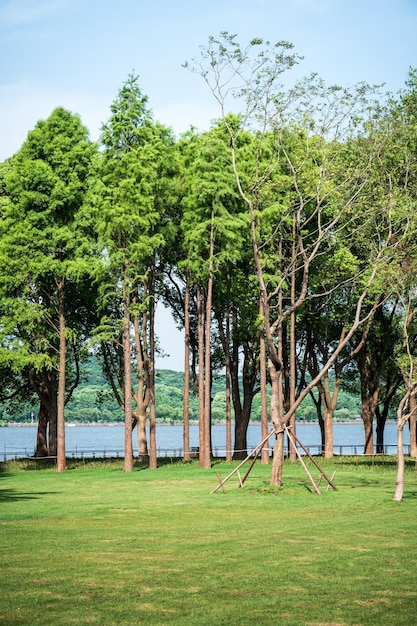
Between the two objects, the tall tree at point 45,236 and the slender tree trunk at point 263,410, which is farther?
the slender tree trunk at point 263,410

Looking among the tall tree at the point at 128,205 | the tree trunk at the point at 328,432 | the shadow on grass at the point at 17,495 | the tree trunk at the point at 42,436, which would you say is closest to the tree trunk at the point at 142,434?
the tall tree at the point at 128,205

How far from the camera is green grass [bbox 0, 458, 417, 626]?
38.3 feet

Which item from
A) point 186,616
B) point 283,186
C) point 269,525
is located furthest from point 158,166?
point 186,616

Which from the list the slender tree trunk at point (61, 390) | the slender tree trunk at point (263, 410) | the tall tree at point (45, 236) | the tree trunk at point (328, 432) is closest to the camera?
the slender tree trunk at point (61, 390)

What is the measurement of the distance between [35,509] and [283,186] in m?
17.6

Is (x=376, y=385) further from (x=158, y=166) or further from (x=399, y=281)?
(x=399, y=281)

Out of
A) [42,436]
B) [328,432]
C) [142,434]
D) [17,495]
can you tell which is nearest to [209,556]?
[17,495]

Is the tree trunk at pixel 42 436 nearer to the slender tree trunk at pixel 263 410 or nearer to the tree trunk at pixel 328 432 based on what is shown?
the slender tree trunk at pixel 263 410

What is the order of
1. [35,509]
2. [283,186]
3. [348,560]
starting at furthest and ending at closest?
[283,186] < [35,509] < [348,560]

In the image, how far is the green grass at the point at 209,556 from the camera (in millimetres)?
11688

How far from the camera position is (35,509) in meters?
24.4

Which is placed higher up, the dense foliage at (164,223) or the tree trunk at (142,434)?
the dense foliage at (164,223)

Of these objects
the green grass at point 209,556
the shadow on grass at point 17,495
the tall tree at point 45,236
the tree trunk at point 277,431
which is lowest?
the shadow on grass at point 17,495

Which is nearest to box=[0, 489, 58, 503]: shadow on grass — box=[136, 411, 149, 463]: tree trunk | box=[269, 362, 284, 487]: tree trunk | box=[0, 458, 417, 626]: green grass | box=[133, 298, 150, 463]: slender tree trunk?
box=[0, 458, 417, 626]: green grass
